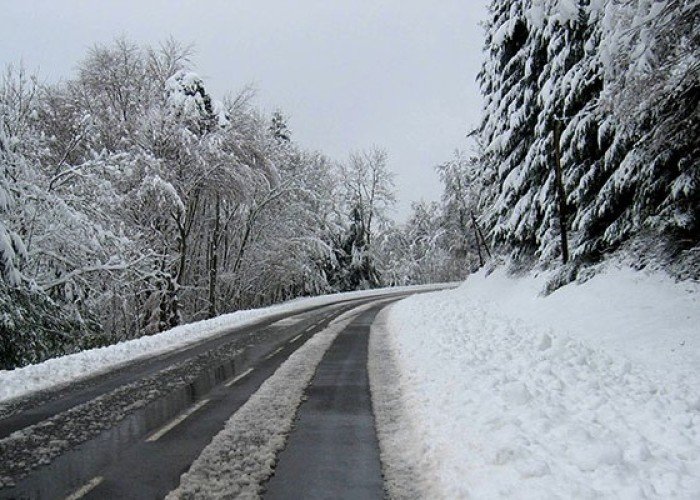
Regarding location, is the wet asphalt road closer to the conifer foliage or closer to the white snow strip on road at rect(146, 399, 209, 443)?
the white snow strip on road at rect(146, 399, 209, 443)

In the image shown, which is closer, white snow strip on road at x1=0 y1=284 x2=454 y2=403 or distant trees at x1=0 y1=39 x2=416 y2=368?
white snow strip on road at x1=0 y1=284 x2=454 y2=403

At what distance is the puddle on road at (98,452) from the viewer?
513cm

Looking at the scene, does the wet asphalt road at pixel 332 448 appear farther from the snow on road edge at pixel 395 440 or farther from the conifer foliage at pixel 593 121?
the conifer foliage at pixel 593 121

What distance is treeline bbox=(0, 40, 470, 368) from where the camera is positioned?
1484cm

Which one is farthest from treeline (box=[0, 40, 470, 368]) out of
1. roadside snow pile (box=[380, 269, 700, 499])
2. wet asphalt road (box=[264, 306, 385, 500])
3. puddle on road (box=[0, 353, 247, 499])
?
roadside snow pile (box=[380, 269, 700, 499])

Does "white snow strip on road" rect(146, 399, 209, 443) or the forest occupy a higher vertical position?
the forest

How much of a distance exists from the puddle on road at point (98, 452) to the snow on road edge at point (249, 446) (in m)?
1.01

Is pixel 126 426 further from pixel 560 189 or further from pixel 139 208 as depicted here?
pixel 139 208

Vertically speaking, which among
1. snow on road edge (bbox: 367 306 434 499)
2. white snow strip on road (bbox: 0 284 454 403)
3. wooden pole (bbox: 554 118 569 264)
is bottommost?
snow on road edge (bbox: 367 306 434 499)

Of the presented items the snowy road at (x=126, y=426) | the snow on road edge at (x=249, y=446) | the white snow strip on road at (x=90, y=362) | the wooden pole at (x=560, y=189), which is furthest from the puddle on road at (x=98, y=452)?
the wooden pole at (x=560, y=189)

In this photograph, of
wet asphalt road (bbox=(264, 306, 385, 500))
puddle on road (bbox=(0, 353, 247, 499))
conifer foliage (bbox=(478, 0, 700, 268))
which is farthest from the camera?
conifer foliage (bbox=(478, 0, 700, 268))

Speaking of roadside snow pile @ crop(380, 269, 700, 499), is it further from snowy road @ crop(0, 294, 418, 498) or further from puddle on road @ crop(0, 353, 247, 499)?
puddle on road @ crop(0, 353, 247, 499)

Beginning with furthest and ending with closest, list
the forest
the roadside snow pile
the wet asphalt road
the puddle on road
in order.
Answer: the forest → the puddle on road → the wet asphalt road → the roadside snow pile

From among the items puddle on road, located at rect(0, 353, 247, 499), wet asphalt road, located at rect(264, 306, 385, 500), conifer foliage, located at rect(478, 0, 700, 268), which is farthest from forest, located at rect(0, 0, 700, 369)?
wet asphalt road, located at rect(264, 306, 385, 500)
